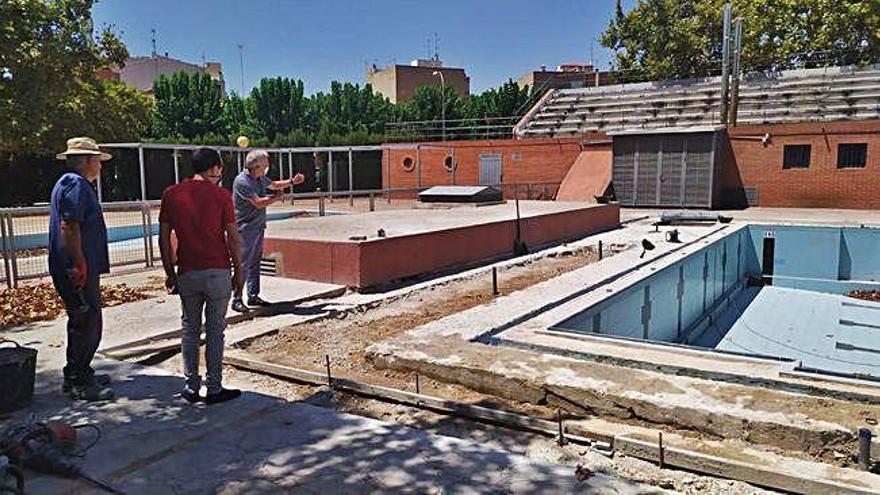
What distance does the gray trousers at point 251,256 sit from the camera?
607cm

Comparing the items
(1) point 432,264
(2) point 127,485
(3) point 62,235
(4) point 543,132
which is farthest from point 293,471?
(4) point 543,132

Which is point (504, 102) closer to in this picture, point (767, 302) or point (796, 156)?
point (796, 156)

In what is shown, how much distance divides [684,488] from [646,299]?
5435mm

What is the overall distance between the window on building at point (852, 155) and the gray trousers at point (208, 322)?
65.6 ft

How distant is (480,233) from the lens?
31.9 ft

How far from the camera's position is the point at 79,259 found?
3672mm

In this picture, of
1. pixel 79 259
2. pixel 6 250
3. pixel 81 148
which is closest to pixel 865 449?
pixel 79 259

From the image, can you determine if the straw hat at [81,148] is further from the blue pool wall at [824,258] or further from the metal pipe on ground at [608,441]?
the blue pool wall at [824,258]

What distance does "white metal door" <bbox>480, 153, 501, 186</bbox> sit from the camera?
25.4 m

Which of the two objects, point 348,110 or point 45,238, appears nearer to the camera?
point 45,238

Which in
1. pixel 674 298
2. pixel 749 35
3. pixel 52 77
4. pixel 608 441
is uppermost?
pixel 749 35

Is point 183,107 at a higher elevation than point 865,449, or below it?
higher

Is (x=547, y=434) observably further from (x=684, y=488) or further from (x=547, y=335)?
(x=547, y=335)

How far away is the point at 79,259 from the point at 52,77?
15.0 m
